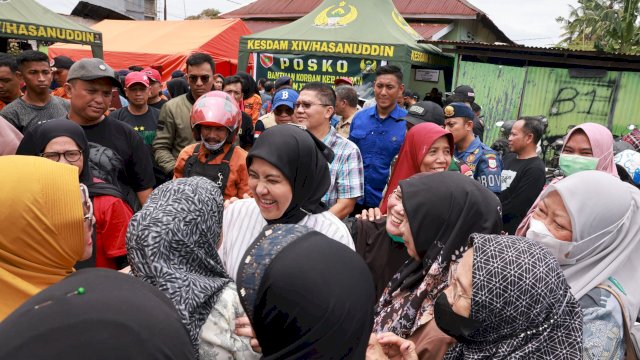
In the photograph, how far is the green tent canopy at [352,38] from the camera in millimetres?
9070

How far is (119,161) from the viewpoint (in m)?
2.83

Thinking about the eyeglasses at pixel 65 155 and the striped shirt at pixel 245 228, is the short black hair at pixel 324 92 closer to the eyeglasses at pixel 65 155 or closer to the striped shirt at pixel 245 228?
the striped shirt at pixel 245 228

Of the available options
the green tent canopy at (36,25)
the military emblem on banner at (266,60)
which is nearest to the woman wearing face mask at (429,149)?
the military emblem on banner at (266,60)

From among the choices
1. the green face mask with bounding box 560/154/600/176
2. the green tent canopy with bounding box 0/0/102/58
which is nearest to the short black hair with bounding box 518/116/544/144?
the green face mask with bounding box 560/154/600/176

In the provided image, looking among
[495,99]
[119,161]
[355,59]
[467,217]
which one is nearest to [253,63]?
[355,59]

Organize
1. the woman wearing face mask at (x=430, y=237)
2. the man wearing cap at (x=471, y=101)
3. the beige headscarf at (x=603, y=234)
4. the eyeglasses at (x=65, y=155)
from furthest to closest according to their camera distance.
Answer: the man wearing cap at (x=471, y=101)
the eyeglasses at (x=65, y=155)
the beige headscarf at (x=603, y=234)
the woman wearing face mask at (x=430, y=237)

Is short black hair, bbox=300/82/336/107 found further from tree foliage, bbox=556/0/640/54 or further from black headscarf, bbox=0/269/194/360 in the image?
tree foliage, bbox=556/0/640/54

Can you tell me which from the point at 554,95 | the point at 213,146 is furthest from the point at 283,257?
the point at 554,95

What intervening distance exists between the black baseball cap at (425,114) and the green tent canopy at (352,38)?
199 inches

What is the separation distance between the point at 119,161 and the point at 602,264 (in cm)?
269

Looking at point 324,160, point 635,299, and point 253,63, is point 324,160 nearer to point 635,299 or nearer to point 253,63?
point 635,299

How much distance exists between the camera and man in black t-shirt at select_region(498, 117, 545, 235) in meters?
4.02

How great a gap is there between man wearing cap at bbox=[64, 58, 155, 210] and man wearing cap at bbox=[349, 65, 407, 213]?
194 centimetres

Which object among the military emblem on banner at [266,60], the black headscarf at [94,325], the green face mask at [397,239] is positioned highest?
the military emblem on banner at [266,60]
